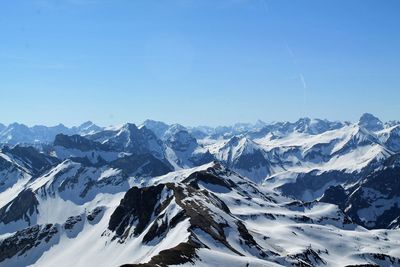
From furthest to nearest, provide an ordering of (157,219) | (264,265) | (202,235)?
(157,219), (202,235), (264,265)

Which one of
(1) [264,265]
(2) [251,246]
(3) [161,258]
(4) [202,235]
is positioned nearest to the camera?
(3) [161,258]

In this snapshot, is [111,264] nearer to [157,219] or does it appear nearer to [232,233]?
[157,219]

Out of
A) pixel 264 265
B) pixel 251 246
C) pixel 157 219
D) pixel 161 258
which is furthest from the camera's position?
pixel 157 219

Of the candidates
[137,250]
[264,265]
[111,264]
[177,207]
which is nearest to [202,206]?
[177,207]

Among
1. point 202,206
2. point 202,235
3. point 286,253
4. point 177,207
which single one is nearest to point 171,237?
point 202,235

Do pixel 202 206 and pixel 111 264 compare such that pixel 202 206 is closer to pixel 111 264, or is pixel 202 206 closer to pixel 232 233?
pixel 232 233

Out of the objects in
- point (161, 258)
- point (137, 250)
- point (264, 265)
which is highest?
point (161, 258)

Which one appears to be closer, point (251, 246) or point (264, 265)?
point (264, 265)

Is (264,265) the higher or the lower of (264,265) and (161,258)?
the lower

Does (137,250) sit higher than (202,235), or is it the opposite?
(202,235)
